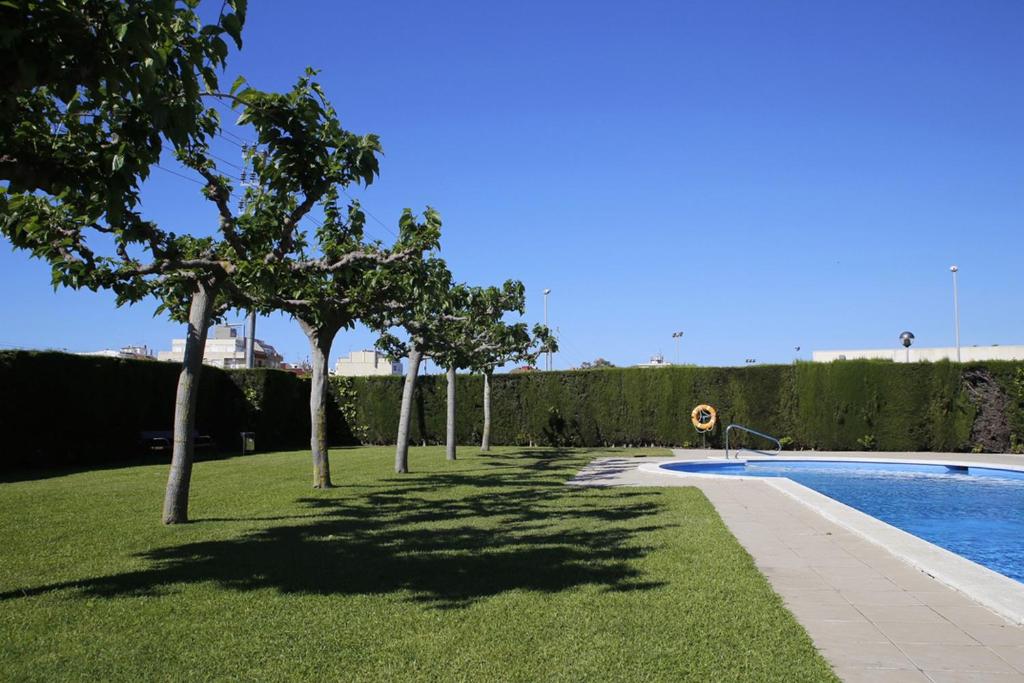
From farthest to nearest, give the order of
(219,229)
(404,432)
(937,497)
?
(404,432)
(937,497)
(219,229)

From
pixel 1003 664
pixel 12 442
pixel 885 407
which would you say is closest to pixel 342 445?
pixel 12 442

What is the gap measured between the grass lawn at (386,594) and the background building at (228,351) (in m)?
75.8

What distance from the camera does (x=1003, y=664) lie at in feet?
14.3

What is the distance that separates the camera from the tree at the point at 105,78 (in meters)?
3.98

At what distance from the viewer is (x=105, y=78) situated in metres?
4.42

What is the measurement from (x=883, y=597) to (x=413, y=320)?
11645 mm

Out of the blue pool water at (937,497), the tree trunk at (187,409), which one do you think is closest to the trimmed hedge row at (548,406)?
the blue pool water at (937,497)

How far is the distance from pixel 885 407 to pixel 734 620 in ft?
66.3

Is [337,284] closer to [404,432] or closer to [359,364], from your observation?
[404,432]

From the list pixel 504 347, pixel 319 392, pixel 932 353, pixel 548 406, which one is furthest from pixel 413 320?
pixel 932 353

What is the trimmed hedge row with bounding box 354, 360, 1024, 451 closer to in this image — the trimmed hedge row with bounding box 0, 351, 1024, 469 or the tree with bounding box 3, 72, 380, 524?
the trimmed hedge row with bounding box 0, 351, 1024, 469

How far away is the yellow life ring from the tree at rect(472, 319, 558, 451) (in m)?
5.07

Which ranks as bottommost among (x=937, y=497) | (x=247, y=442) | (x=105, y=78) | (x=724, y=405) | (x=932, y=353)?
(x=937, y=497)

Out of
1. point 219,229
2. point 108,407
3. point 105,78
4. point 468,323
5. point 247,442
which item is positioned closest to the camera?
point 105,78
